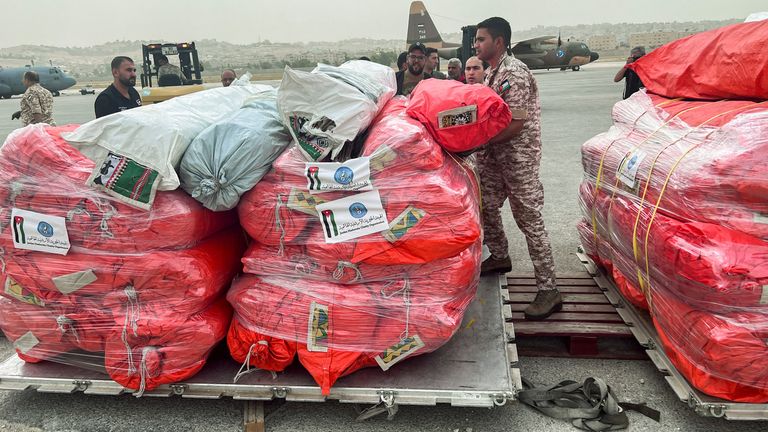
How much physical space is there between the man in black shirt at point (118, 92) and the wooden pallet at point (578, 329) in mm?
3998

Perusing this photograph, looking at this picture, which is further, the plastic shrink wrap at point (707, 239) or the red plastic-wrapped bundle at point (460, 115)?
the red plastic-wrapped bundle at point (460, 115)

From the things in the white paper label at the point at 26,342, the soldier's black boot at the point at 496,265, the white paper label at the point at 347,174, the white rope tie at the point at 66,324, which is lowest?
the soldier's black boot at the point at 496,265

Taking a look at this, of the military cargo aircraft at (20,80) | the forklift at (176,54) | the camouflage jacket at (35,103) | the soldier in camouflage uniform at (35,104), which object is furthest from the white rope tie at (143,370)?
the military cargo aircraft at (20,80)

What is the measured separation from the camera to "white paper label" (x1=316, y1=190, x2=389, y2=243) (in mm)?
2357

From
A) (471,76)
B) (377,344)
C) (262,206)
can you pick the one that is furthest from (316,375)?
(471,76)

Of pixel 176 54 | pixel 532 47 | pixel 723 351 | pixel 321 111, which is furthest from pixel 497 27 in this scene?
pixel 532 47

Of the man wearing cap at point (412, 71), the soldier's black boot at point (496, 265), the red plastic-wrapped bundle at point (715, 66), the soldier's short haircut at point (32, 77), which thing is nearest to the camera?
the red plastic-wrapped bundle at point (715, 66)

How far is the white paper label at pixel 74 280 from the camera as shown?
251 cm

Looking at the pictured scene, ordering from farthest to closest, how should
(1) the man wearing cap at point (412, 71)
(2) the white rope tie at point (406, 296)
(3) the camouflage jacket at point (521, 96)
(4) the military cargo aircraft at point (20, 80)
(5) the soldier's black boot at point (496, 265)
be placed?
(4) the military cargo aircraft at point (20, 80), (1) the man wearing cap at point (412, 71), (5) the soldier's black boot at point (496, 265), (3) the camouflage jacket at point (521, 96), (2) the white rope tie at point (406, 296)

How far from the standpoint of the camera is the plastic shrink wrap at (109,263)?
2.45 metres

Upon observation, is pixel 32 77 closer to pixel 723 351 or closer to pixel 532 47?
pixel 723 351

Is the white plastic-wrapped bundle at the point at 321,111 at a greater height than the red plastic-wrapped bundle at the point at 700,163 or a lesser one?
greater

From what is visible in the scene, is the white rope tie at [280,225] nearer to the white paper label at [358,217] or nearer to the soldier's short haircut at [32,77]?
the white paper label at [358,217]

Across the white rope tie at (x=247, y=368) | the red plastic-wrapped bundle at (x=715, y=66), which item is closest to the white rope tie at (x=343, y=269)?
the white rope tie at (x=247, y=368)
